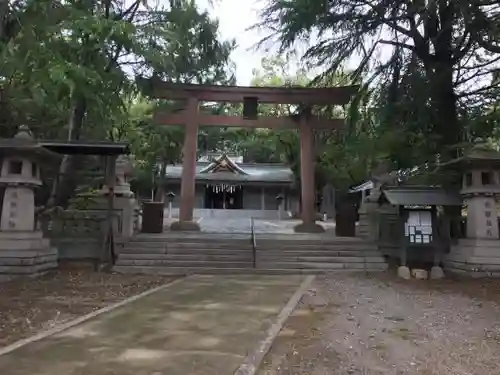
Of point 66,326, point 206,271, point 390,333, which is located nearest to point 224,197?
point 206,271

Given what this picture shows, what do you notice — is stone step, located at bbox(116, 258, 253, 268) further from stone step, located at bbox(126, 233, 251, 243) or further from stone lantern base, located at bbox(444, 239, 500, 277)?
stone lantern base, located at bbox(444, 239, 500, 277)

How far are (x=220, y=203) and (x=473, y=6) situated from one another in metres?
27.1

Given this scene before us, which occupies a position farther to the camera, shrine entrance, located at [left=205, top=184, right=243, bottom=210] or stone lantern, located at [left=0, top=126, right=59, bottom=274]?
shrine entrance, located at [left=205, top=184, right=243, bottom=210]

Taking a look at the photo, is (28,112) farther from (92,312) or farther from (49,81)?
(92,312)

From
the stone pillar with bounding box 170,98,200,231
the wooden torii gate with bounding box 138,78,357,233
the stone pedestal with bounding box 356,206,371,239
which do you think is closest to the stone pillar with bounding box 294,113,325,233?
the wooden torii gate with bounding box 138,78,357,233

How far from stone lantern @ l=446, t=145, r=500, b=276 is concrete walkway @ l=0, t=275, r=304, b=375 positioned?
17.3ft

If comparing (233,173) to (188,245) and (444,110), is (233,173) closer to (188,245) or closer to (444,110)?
(188,245)

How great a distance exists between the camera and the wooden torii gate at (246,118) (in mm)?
Answer: 16125

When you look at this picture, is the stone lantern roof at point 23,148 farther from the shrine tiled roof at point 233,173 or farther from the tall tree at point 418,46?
the shrine tiled roof at point 233,173

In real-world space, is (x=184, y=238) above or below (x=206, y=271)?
above

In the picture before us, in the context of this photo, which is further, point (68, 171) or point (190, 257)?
point (68, 171)

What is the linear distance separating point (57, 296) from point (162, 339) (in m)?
3.71

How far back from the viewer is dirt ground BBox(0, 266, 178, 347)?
249 inches

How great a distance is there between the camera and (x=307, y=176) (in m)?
16.5
